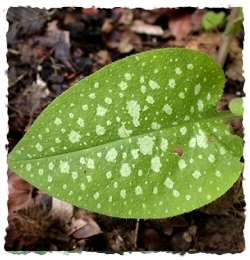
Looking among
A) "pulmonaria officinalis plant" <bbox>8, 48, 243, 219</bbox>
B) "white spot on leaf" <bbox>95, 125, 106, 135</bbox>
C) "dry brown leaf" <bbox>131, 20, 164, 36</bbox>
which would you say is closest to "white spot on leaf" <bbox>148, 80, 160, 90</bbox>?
"pulmonaria officinalis plant" <bbox>8, 48, 243, 219</bbox>

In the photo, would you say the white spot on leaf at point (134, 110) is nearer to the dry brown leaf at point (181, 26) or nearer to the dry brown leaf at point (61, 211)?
the dry brown leaf at point (61, 211)

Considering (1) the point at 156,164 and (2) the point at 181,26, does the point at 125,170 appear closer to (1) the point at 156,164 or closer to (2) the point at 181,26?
(1) the point at 156,164

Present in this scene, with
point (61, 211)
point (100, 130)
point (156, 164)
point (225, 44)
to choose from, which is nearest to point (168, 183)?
point (156, 164)

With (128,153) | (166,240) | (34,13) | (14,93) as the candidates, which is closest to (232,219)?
(166,240)

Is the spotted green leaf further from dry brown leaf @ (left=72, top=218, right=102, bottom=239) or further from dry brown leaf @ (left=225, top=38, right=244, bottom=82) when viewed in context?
dry brown leaf @ (left=72, top=218, right=102, bottom=239)

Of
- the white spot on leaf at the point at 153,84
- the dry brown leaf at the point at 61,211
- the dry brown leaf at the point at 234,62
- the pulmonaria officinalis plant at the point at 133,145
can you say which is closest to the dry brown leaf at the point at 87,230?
the dry brown leaf at the point at 61,211

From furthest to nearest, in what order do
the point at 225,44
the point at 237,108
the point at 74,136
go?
the point at 225,44 < the point at 237,108 < the point at 74,136
